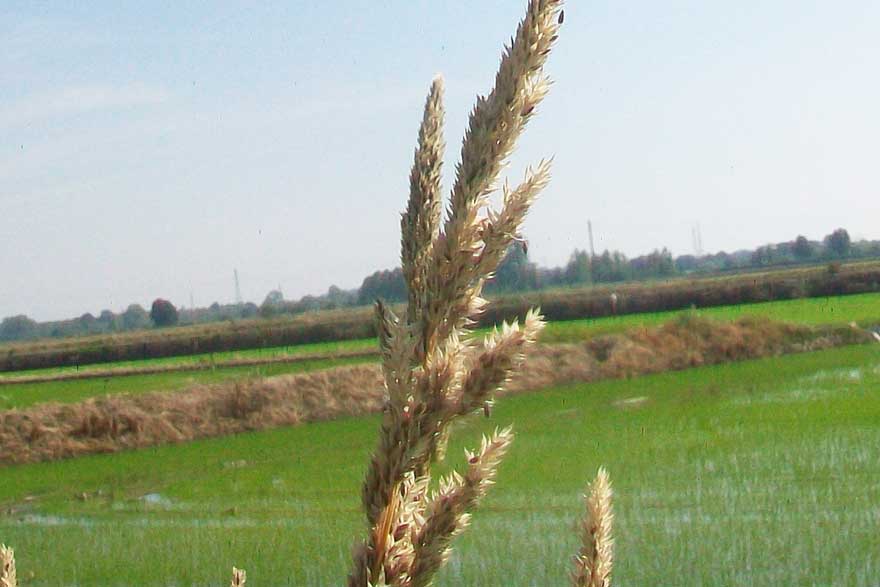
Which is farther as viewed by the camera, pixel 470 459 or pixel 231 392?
pixel 231 392

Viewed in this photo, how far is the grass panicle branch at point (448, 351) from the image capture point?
3.59 ft

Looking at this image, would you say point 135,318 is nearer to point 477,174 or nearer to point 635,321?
point 635,321

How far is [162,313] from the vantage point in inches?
1666

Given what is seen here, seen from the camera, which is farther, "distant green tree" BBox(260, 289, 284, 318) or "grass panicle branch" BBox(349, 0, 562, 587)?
"distant green tree" BBox(260, 289, 284, 318)

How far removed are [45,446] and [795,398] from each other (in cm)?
1102

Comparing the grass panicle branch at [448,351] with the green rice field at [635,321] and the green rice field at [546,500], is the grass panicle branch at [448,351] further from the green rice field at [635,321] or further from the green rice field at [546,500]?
the green rice field at [635,321]

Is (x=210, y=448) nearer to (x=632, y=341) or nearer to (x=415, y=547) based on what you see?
(x=632, y=341)

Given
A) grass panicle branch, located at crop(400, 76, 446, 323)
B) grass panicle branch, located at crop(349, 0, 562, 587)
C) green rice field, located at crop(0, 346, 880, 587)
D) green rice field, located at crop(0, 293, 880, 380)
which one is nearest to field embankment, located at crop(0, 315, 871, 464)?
green rice field, located at crop(0, 346, 880, 587)

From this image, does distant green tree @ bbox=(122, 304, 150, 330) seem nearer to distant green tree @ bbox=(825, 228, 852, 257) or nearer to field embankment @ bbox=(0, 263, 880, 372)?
field embankment @ bbox=(0, 263, 880, 372)

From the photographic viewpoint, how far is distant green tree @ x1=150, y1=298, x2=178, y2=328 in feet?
137

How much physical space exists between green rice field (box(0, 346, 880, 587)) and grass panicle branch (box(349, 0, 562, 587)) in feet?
17.9

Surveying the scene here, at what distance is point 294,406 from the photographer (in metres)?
20.5

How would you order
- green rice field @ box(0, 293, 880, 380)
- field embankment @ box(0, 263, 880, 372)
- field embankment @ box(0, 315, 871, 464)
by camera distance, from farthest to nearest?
1. field embankment @ box(0, 263, 880, 372)
2. green rice field @ box(0, 293, 880, 380)
3. field embankment @ box(0, 315, 871, 464)

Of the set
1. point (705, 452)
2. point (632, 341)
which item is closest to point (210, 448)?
point (705, 452)
